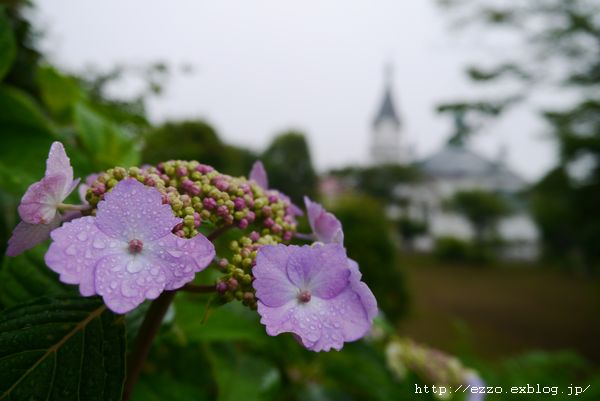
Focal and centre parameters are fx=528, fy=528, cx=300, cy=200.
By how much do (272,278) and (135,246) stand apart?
0.38ft

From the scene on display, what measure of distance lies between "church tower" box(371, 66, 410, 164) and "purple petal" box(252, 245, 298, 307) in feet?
148

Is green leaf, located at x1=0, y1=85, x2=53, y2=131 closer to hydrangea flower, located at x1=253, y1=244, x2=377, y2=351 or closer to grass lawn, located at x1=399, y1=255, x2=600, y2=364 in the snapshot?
hydrangea flower, located at x1=253, y1=244, x2=377, y2=351

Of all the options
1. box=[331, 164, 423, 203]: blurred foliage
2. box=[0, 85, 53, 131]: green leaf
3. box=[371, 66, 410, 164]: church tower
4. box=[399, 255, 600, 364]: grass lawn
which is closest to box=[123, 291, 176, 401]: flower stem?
box=[0, 85, 53, 131]: green leaf

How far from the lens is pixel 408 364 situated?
6.51 ft

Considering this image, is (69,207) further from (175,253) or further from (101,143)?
(101,143)

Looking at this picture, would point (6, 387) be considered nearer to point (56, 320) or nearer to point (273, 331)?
point (56, 320)

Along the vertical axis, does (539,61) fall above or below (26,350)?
below

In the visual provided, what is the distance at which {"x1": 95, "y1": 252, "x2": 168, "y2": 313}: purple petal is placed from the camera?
0.39 m

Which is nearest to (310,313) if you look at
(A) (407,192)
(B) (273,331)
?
(B) (273,331)

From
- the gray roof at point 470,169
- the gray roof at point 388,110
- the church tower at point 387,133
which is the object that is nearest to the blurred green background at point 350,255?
the gray roof at point 470,169

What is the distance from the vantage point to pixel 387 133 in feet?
151

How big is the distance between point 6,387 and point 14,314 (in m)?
0.06

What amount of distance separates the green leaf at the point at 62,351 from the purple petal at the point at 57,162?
0.12 m

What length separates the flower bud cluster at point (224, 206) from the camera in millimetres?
469
